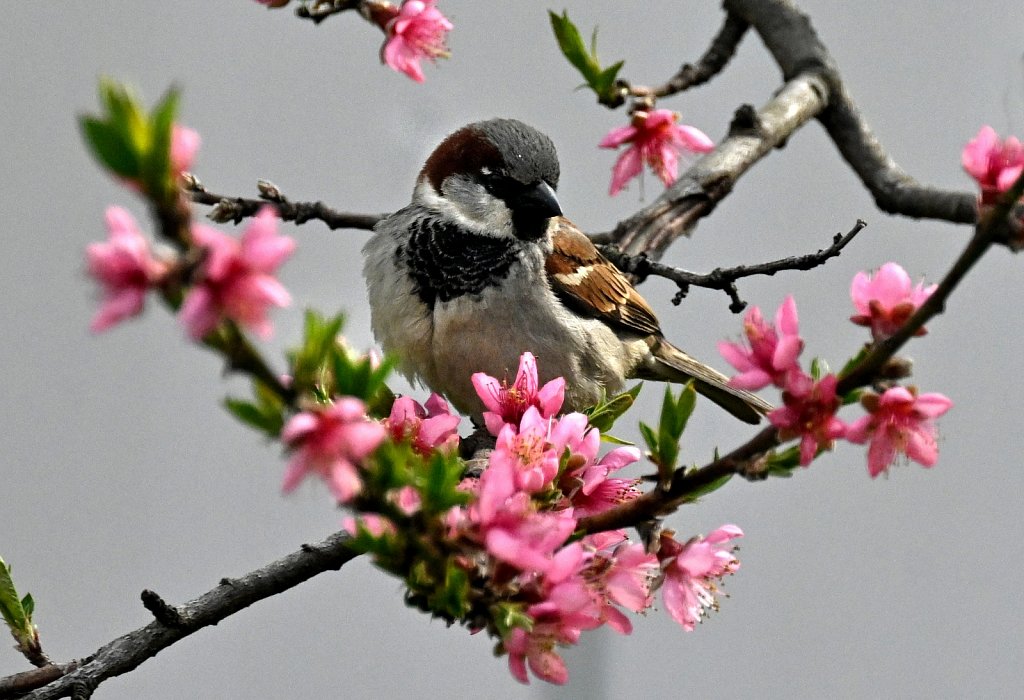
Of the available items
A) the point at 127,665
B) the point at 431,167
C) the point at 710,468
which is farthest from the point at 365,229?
the point at 710,468

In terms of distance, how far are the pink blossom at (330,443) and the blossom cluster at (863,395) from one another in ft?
1.09

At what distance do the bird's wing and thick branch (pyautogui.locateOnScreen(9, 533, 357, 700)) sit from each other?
824mm

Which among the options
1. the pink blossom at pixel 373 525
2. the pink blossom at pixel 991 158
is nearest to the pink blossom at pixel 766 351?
the pink blossom at pixel 991 158

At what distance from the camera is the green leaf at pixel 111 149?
1.76 feet

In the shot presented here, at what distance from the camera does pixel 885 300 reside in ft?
2.80

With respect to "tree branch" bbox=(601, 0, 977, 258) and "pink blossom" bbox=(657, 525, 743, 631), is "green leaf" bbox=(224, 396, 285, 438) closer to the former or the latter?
"pink blossom" bbox=(657, 525, 743, 631)

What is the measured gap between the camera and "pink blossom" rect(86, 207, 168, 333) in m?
0.55

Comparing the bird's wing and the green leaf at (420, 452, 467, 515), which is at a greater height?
the bird's wing

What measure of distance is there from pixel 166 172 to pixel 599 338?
61.4 inches

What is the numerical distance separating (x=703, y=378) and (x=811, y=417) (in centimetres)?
150

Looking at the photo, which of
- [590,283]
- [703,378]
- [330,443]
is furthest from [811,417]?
[703,378]

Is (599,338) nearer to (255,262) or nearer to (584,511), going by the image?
(584,511)

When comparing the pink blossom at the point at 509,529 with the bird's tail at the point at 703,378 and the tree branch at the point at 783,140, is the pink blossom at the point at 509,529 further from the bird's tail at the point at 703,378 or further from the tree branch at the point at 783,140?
the bird's tail at the point at 703,378

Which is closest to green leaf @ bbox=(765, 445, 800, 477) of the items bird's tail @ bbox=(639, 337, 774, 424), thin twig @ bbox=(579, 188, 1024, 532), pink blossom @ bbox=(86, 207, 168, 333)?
thin twig @ bbox=(579, 188, 1024, 532)
